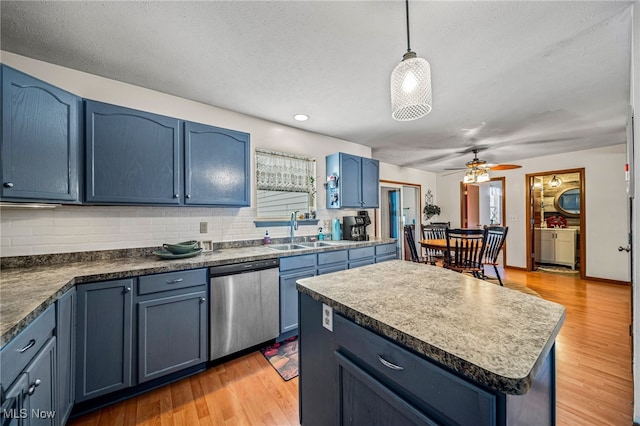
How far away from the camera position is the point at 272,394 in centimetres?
176

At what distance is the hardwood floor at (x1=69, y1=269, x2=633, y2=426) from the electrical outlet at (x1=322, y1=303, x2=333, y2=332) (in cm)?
87

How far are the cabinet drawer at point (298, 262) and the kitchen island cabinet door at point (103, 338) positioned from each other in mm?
1169

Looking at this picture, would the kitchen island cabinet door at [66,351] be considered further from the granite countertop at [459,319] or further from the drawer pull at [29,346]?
the granite countertop at [459,319]

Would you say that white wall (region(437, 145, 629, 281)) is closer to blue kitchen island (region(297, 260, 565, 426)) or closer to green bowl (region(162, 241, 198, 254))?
blue kitchen island (region(297, 260, 565, 426))

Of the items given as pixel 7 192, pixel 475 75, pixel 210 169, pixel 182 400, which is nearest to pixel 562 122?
pixel 475 75

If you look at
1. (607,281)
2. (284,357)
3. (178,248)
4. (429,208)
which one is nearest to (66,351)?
(178,248)

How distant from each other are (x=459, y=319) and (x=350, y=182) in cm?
276

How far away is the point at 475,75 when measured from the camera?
206cm

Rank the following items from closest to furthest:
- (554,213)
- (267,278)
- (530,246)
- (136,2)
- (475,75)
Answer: (136,2) < (475,75) < (267,278) < (530,246) < (554,213)

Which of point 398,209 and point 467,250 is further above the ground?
point 398,209

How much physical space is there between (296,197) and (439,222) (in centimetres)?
466

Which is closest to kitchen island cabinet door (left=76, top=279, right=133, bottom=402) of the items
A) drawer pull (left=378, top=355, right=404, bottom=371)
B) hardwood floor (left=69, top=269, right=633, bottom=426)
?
hardwood floor (left=69, top=269, right=633, bottom=426)

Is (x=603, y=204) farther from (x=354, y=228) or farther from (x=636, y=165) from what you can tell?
(x=354, y=228)

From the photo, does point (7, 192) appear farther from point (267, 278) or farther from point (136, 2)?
point (267, 278)
